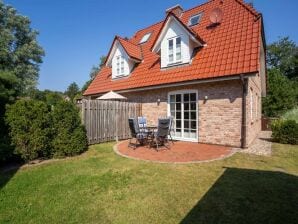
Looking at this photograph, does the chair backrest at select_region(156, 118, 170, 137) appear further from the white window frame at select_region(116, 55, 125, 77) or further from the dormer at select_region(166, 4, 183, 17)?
the dormer at select_region(166, 4, 183, 17)

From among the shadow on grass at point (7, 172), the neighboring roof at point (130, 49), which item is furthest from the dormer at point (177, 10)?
the shadow on grass at point (7, 172)

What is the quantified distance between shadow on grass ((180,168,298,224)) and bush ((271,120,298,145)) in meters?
5.98

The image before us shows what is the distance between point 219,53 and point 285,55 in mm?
45213

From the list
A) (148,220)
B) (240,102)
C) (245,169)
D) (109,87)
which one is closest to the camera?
(148,220)

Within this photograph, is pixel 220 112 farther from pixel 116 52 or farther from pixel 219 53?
pixel 116 52

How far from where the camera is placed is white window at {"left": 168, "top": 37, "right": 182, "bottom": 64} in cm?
1157

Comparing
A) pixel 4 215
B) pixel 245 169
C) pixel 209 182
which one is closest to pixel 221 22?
pixel 245 169

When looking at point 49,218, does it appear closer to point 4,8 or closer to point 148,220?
point 148,220

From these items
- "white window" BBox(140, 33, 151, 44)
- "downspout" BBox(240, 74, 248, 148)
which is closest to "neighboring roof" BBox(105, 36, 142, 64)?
"white window" BBox(140, 33, 151, 44)

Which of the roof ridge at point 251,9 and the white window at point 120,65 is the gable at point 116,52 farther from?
the roof ridge at point 251,9

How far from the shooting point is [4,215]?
361cm

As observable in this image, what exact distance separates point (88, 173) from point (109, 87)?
34.6ft

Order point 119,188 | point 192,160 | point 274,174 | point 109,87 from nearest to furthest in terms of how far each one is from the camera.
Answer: point 119,188
point 274,174
point 192,160
point 109,87

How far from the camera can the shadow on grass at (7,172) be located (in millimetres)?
5219
